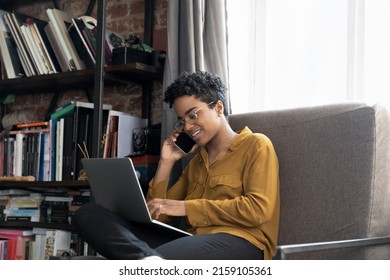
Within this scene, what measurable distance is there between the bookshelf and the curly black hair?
0.60m

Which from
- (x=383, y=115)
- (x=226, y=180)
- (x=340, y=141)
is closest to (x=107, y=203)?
(x=226, y=180)

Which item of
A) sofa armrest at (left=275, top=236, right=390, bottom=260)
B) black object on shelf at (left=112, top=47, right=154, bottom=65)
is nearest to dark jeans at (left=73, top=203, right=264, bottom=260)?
sofa armrest at (left=275, top=236, right=390, bottom=260)

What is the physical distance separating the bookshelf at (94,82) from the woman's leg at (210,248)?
3.58 feet

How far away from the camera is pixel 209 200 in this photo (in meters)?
2.34

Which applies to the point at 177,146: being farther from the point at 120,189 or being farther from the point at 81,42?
the point at 81,42

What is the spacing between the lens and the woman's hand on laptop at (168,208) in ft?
7.71

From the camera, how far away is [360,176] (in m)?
2.20

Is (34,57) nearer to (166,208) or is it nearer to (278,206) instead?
(166,208)

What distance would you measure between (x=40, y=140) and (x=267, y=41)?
1366 mm

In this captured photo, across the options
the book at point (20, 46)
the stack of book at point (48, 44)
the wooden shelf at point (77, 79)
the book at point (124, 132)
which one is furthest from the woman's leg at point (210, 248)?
the book at point (20, 46)

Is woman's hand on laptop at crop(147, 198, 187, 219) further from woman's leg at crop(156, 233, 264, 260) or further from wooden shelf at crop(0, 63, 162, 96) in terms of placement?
wooden shelf at crop(0, 63, 162, 96)

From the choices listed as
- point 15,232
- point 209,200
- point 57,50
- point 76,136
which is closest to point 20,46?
point 57,50

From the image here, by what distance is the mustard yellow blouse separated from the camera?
2.25 meters
